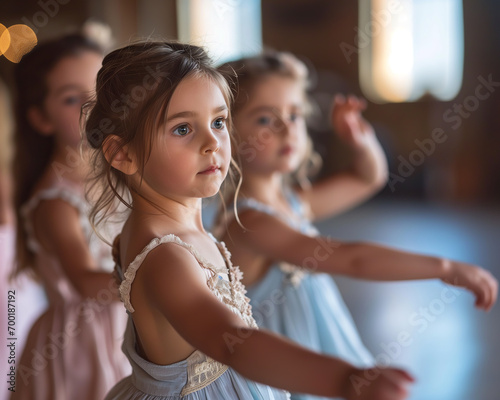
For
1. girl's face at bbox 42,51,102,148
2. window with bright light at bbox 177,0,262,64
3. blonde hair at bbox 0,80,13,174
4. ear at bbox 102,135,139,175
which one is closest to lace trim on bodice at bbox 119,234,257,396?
ear at bbox 102,135,139,175

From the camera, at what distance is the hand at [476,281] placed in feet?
3.18

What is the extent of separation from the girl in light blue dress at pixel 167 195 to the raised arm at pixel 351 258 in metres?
0.31

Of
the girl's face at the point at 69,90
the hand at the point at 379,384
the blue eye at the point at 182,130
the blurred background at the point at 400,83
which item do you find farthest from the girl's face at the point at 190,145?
the blurred background at the point at 400,83

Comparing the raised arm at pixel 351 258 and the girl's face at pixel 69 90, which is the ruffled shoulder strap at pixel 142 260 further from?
the girl's face at pixel 69 90

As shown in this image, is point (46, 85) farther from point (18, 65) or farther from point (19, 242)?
point (19, 242)

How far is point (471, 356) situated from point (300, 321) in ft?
3.37

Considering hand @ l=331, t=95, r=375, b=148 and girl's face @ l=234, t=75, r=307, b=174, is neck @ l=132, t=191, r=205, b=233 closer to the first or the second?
girl's face @ l=234, t=75, r=307, b=174

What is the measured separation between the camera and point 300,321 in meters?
1.35

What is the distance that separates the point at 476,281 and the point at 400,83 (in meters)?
6.10

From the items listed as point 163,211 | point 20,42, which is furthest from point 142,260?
point 20,42

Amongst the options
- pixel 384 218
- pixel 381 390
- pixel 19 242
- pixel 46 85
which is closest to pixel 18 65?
pixel 46 85

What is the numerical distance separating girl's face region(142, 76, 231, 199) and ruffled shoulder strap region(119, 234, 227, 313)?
0.07m

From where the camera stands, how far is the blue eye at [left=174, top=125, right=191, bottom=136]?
0.77m

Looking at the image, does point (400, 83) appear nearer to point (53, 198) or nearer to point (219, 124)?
point (53, 198)
